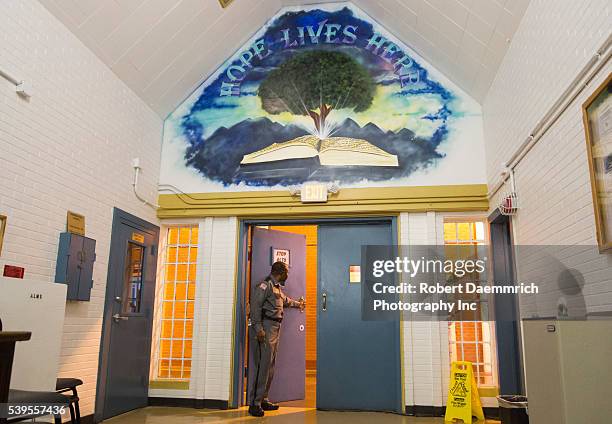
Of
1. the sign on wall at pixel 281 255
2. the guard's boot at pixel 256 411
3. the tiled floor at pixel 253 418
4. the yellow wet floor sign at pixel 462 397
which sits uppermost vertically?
the sign on wall at pixel 281 255

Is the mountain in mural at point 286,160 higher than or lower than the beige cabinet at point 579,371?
higher

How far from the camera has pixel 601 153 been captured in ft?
9.58

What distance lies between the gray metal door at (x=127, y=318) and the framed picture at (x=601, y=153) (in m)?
4.42

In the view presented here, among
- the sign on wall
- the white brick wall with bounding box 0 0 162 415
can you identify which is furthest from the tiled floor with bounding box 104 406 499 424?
the sign on wall

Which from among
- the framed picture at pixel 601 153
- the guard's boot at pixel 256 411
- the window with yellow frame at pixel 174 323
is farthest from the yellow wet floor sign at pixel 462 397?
the window with yellow frame at pixel 174 323

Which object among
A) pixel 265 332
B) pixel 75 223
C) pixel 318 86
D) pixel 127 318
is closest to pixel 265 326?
pixel 265 332

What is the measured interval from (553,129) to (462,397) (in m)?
2.91

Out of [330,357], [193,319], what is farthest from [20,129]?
[330,357]

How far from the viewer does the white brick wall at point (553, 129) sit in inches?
122

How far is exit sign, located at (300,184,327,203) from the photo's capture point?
5.99 m

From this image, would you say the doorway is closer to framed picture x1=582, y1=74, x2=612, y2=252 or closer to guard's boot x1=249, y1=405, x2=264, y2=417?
guard's boot x1=249, y1=405, x2=264, y2=417

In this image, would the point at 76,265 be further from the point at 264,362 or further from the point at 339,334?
the point at 339,334

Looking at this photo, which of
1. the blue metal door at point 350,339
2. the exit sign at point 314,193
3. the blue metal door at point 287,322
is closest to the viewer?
the blue metal door at point 350,339

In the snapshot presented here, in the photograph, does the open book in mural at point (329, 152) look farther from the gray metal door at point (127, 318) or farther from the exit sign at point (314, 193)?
the gray metal door at point (127, 318)
